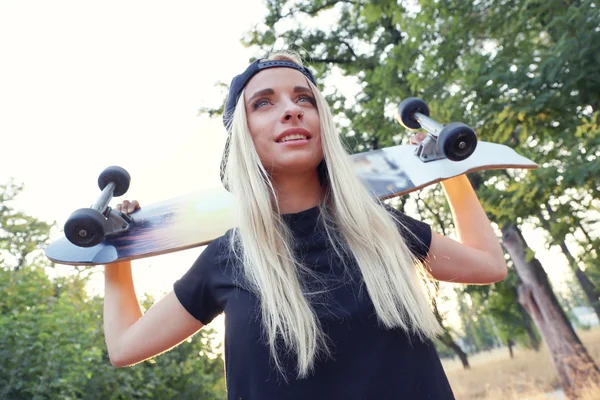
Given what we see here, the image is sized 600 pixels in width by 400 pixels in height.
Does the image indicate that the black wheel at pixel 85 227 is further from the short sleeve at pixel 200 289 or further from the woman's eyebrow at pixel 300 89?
the woman's eyebrow at pixel 300 89

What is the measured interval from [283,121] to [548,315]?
31.0 feet

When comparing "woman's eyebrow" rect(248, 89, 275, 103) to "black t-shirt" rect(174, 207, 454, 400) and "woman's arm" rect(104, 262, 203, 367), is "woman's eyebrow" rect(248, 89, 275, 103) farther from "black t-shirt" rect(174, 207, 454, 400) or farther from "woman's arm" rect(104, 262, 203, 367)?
"woman's arm" rect(104, 262, 203, 367)

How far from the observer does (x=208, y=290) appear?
1.39 m

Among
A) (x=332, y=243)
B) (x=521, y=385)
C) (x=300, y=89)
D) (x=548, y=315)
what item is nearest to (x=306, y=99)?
(x=300, y=89)

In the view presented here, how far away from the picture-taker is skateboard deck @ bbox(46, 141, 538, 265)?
1.81m

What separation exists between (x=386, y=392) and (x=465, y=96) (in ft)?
16.6

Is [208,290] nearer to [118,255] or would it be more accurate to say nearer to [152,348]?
[152,348]

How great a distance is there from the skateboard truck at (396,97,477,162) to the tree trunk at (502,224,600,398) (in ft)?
23.8

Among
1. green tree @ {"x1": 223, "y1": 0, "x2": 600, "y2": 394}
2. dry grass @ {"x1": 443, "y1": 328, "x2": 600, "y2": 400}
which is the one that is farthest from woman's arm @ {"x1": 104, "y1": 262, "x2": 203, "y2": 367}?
dry grass @ {"x1": 443, "y1": 328, "x2": 600, "y2": 400}

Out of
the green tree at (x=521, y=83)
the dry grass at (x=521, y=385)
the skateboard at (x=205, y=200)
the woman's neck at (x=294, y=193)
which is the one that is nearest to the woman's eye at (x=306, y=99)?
the woman's neck at (x=294, y=193)

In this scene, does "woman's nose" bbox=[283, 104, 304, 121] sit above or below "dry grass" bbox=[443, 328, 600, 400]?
above

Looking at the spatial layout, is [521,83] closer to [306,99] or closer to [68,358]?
[306,99]

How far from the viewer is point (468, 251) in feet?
5.07

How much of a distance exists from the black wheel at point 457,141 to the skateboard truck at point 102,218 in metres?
1.17
